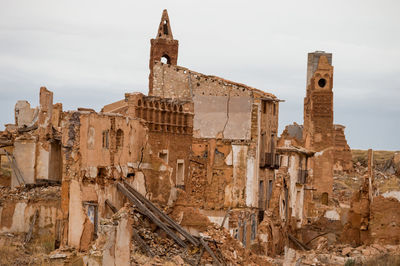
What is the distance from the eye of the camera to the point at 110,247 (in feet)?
47.8

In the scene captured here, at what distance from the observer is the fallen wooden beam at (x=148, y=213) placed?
19.7m

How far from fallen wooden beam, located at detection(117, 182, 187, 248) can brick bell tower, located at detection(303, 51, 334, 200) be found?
2880cm

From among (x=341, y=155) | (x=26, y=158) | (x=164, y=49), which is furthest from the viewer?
(x=341, y=155)

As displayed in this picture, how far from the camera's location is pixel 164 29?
112ft

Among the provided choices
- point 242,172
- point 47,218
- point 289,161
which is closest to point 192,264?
point 47,218

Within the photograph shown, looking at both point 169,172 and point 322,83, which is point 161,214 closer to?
point 169,172

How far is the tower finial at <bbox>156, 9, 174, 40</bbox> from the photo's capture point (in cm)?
3378

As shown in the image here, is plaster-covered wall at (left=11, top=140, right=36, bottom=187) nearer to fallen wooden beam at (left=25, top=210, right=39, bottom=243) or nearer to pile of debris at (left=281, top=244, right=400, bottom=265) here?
fallen wooden beam at (left=25, top=210, right=39, bottom=243)

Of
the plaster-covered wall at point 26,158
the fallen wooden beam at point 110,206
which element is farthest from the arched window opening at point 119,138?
the plaster-covered wall at point 26,158

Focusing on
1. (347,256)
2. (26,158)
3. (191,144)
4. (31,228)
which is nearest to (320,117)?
(191,144)

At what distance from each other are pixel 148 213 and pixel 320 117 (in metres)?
31.5

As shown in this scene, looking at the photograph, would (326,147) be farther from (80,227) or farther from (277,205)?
(80,227)

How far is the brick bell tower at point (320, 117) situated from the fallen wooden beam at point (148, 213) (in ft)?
94.5

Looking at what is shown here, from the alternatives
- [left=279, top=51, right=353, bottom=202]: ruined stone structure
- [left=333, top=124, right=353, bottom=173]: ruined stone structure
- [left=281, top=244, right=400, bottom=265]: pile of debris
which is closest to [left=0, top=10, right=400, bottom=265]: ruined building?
[left=281, top=244, right=400, bottom=265]: pile of debris
